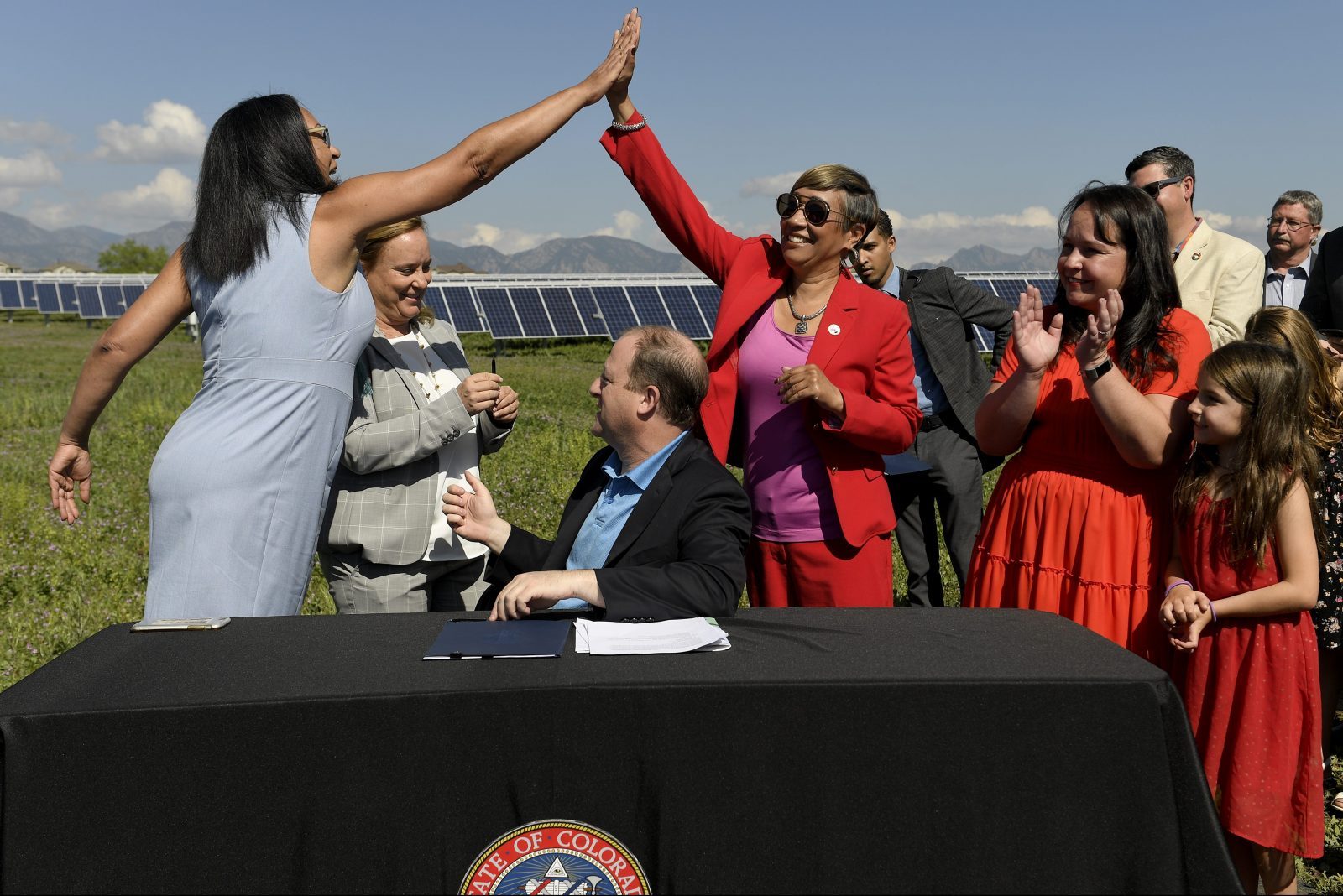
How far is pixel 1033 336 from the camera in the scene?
2951 mm

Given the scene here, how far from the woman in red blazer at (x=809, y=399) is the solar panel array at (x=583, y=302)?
56.9 feet

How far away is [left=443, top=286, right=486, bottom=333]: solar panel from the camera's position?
79.5 ft

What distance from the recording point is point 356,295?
9.48ft

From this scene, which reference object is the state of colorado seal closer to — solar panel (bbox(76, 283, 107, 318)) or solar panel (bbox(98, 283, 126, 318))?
solar panel (bbox(98, 283, 126, 318))

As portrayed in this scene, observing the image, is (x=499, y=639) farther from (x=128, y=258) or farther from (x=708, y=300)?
(x=128, y=258)

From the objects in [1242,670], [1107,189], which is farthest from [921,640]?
[1107,189]

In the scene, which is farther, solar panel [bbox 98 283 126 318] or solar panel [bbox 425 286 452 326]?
solar panel [bbox 98 283 126 318]

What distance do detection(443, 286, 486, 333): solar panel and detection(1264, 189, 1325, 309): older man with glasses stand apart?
18.4 meters

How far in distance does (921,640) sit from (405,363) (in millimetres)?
1945

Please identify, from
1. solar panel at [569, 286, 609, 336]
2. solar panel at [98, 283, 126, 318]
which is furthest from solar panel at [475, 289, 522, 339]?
solar panel at [98, 283, 126, 318]

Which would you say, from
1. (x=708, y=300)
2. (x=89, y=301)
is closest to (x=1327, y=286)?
(x=708, y=300)

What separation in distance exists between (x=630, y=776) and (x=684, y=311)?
850 inches

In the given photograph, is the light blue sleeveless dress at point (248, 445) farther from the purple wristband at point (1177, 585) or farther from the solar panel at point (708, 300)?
the solar panel at point (708, 300)

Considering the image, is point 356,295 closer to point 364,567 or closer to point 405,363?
point 405,363
